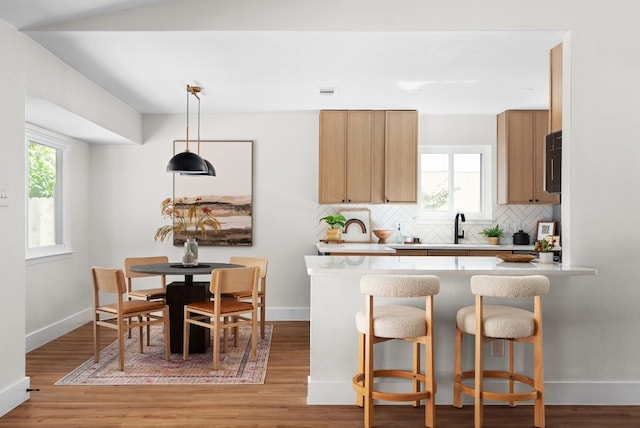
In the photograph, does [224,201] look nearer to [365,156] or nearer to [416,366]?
[365,156]

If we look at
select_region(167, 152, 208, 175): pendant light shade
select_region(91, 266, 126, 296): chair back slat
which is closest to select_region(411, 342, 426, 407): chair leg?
select_region(91, 266, 126, 296): chair back slat

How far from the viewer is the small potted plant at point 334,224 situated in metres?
6.15

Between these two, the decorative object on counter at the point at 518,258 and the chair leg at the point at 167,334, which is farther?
the chair leg at the point at 167,334

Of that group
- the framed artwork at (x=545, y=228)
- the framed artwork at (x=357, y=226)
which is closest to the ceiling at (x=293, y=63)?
the framed artwork at (x=357, y=226)

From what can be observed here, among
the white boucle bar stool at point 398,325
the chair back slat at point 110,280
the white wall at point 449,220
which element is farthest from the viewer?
the white wall at point 449,220

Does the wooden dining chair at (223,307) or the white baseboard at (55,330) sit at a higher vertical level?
the wooden dining chair at (223,307)

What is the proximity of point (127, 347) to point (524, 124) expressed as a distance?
4.76 m

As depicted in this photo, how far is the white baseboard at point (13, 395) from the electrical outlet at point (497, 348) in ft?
10.1

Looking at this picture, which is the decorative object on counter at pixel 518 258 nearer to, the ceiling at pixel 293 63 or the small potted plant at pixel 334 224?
the ceiling at pixel 293 63

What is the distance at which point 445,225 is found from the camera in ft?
21.5

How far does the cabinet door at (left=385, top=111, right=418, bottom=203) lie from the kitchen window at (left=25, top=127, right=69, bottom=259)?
3488mm

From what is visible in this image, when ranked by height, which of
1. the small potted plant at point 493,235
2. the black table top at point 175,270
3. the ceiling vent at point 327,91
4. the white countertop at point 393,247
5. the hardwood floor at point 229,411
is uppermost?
the ceiling vent at point 327,91

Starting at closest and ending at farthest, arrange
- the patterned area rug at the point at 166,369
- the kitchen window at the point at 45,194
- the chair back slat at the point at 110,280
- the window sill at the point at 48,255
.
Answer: the patterned area rug at the point at 166,369, the chair back slat at the point at 110,280, the window sill at the point at 48,255, the kitchen window at the point at 45,194

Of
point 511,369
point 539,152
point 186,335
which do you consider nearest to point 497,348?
point 511,369
